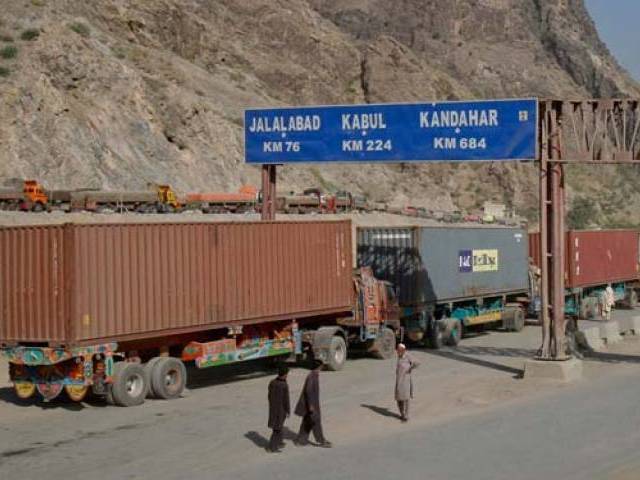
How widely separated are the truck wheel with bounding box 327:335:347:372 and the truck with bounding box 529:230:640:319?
15842 millimetres

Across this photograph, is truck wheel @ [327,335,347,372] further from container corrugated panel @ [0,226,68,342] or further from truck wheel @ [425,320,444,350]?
container corrugated panel @ [0,226,68,342]

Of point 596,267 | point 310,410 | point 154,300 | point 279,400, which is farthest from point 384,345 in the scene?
point 596,267

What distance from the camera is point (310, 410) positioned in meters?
16.4

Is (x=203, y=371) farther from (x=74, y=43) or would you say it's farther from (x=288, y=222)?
(x=74, y=43)

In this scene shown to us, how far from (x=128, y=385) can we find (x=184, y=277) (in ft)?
8.38

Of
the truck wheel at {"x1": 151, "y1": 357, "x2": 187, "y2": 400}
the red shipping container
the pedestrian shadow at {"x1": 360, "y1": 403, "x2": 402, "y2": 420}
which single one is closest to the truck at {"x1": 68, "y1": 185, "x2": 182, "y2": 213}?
the red shipping container

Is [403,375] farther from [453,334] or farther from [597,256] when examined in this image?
[597,256]

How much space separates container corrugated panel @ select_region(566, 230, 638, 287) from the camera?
43.5 meters

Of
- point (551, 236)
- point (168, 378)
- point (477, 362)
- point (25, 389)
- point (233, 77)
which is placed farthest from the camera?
point (233, 77)

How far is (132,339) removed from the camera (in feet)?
69.2

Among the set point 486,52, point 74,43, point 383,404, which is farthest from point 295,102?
point 383,404

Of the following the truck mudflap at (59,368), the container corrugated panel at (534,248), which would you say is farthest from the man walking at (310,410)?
the container corrugated panel at (534,248)

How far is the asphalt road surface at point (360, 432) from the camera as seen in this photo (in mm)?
15383

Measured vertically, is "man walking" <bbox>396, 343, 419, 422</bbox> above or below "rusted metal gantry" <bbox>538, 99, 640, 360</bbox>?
below
